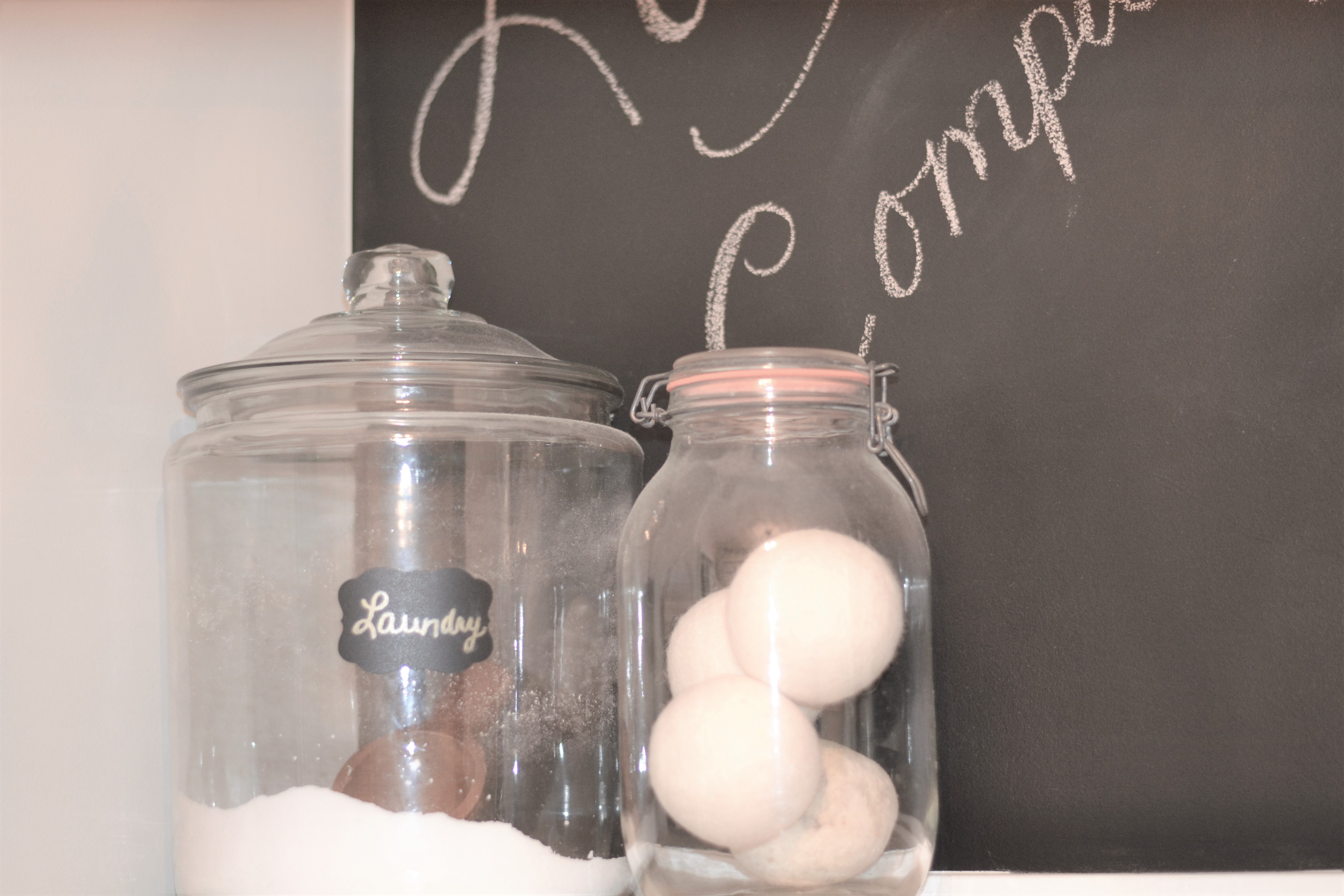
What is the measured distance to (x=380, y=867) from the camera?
58 centimetres

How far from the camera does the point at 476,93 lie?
0.87 meters

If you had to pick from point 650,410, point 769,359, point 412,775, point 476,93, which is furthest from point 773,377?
point 476,93

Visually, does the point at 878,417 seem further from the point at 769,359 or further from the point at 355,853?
the point at 355,853

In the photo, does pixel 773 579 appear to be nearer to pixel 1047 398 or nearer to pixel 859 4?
pixel 1047 398

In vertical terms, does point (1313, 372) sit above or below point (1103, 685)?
above

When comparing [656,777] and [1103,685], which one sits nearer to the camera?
[656,777]

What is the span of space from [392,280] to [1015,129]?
508mm

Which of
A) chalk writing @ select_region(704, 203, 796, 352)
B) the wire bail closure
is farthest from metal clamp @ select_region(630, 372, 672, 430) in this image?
chalk writing @ select_region(704, 203, 796, 352)

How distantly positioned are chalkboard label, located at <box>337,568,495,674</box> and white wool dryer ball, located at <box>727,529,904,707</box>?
0.53 feet

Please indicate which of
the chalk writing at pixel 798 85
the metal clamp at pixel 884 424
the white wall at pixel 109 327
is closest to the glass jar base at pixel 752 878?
the metal clamp at pixel 884 424

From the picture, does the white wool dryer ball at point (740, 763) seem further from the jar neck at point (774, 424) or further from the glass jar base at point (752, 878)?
the jar neck at point (774, 424)

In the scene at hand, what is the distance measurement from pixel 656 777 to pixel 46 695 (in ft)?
1.15

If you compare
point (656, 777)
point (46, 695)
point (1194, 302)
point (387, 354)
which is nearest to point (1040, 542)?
point (1194, 302)

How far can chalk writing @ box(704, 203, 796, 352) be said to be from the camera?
837 mm
